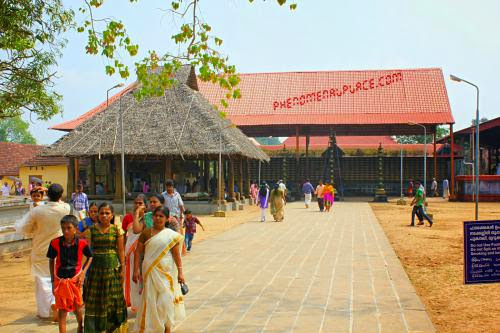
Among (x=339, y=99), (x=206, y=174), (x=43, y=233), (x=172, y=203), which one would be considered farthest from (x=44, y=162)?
(x=43, y=233)

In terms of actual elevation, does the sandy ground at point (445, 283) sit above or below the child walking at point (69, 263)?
below

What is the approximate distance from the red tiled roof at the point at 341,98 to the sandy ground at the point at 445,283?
22366mm

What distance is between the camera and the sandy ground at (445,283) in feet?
24.3

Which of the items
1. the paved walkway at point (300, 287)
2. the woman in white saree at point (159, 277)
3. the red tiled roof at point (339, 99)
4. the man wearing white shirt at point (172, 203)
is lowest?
the paved walkway at point (300, 287)

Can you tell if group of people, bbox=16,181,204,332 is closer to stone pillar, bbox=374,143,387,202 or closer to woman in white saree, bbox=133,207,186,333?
woman in white saree, bbox=133,207,186,333

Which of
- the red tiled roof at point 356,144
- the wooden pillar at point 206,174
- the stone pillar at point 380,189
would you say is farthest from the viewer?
the red tiled roof at point 356,144

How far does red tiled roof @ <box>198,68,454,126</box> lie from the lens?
133 feet

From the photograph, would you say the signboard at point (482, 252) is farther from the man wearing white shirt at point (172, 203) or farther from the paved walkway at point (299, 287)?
the man wearing white shirt at point (172, 203)

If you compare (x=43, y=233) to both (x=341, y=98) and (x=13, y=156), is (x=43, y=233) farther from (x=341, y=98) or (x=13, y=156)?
(x=13, y=156)

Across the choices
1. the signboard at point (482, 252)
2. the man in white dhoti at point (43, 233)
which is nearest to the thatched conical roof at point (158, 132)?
the man in white dhoti at point (43, 233)

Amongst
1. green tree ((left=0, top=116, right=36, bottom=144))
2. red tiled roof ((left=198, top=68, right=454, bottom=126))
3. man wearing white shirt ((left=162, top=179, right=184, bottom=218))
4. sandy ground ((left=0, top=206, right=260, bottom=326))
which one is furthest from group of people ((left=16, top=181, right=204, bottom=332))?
green tree ((left=0, top=116, right=36, bottom=144))

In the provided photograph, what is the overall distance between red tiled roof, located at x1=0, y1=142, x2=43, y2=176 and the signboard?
49.8 m

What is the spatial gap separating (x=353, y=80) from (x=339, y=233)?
29319mm

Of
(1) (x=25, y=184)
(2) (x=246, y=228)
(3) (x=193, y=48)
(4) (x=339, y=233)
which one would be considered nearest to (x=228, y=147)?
(2) (x=246, y=228)
